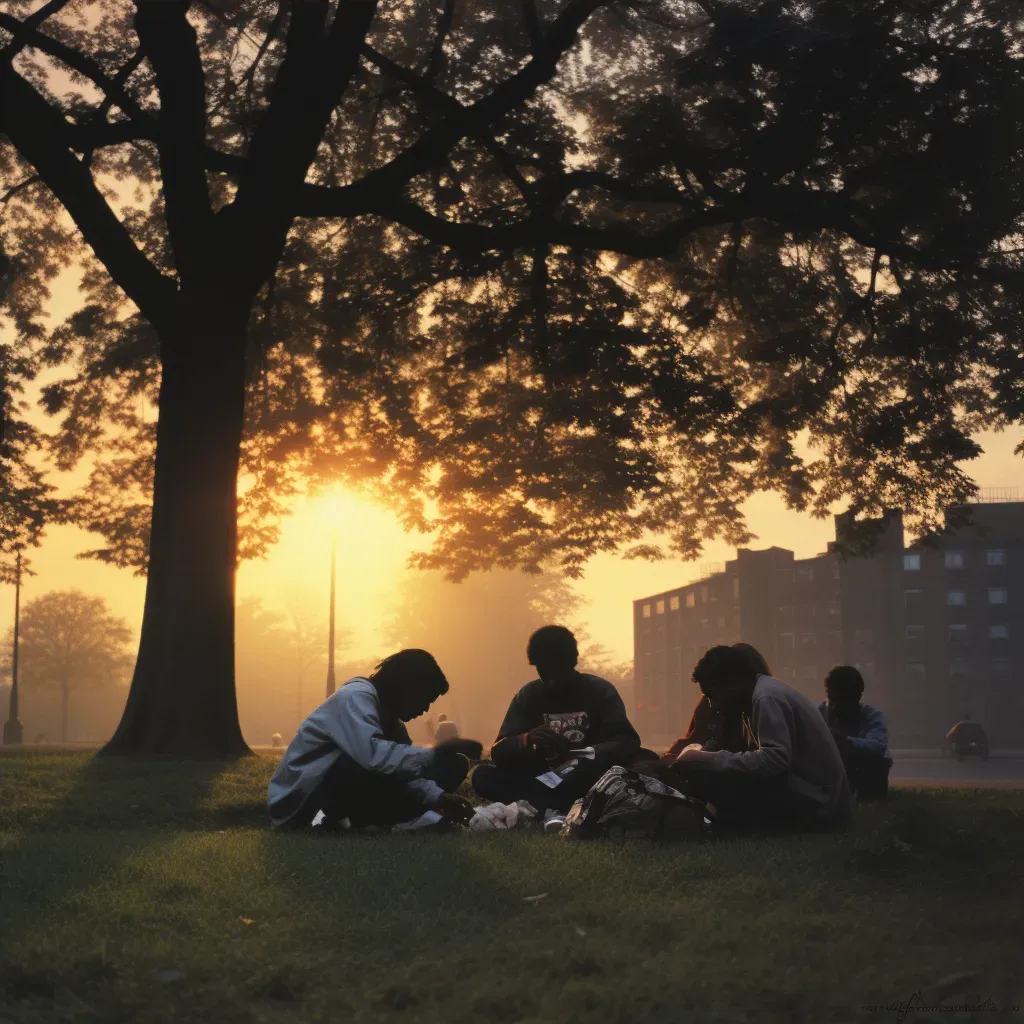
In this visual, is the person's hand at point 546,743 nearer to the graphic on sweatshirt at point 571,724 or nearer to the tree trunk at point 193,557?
the graphic on sweatshirt at point 571,724

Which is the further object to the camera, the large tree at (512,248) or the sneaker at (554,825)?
the large tree at (512,248)

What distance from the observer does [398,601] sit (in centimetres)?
9244

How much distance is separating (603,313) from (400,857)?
1150 centimetres

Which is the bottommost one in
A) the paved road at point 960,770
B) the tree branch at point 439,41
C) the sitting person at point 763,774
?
the paved road at point 960,770

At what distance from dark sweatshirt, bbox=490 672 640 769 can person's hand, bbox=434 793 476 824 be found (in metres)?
0.58

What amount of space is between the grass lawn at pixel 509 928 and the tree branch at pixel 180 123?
8.37 meters

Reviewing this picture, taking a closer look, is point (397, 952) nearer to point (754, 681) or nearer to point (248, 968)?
point (248, 968)

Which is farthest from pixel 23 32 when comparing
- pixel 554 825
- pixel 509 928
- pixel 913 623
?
pixel 913 623

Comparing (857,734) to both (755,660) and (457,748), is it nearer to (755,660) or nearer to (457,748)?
(755,660)

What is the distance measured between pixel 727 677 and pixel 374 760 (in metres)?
2.19

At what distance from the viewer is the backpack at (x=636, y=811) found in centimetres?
717

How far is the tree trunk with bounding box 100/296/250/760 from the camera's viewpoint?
522 inches

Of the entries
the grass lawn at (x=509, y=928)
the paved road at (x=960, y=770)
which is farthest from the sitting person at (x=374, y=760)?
the paved road at (x=960, y=770)

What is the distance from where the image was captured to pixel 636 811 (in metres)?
7.17
